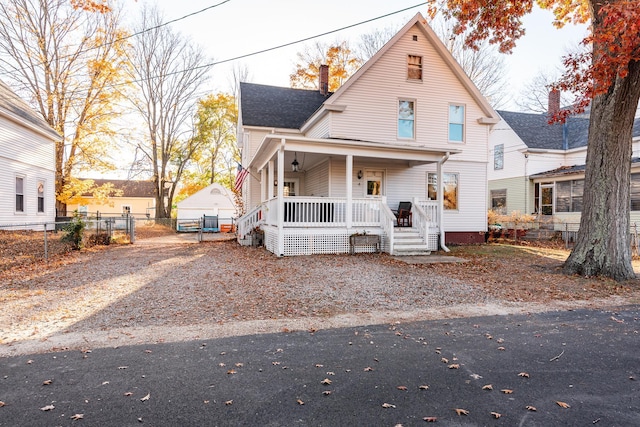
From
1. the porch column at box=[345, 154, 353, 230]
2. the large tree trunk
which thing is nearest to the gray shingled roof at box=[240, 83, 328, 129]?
the porch column at box=[345, 154, 353, 230]

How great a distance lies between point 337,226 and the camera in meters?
11.8

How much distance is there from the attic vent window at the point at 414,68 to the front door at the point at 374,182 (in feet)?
13.7

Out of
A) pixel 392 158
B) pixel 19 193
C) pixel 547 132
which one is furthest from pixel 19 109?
pixel 547 132

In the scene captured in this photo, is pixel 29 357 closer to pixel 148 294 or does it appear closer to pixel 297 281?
pixel 148 294

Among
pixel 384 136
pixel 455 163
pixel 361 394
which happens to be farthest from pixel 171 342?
pixel 455 163

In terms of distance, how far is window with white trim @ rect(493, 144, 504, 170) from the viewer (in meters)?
23.2

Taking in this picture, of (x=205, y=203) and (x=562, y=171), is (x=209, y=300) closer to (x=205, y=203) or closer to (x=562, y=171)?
(x=562, y=171)

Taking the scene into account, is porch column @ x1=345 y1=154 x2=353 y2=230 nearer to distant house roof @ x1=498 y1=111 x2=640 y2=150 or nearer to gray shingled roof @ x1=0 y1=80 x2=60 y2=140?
gray shingled roof @ x1=0 y1=80 x2=60 y2=140

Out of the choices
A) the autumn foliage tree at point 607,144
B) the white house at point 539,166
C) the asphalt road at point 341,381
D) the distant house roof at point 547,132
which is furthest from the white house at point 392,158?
the distant house roof at point 547,132

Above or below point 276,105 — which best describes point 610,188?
below

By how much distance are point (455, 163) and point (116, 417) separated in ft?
49.4

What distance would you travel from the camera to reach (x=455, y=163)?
608 inches

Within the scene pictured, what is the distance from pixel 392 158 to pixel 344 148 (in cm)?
185

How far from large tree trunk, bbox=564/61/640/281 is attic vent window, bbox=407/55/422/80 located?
7.51 meters
